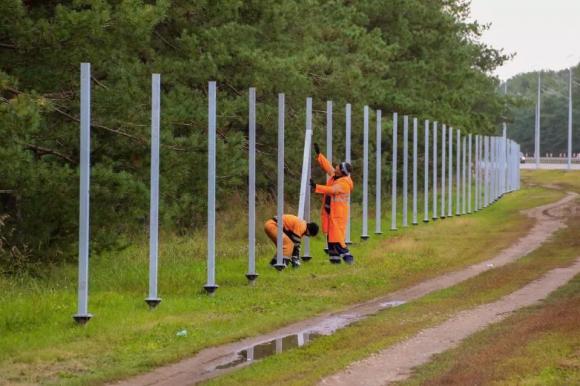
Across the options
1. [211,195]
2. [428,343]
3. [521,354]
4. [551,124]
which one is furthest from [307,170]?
[551,124]

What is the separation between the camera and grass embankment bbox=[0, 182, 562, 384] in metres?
12.5

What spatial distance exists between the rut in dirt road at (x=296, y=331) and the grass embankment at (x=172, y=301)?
21cm

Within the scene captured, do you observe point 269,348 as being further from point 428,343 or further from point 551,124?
point 551,124

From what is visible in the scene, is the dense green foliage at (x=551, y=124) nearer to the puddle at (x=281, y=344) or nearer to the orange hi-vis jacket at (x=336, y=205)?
the orange hi-vis jacket at (x=336, y=205)

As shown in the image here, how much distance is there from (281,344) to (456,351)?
217 cm

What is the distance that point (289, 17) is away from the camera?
105 feet

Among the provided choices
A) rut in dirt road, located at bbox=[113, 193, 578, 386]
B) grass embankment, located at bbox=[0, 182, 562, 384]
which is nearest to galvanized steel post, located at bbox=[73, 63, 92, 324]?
grass embankment, located at bbox=[0, 182, 562, 384]

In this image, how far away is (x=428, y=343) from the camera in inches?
517

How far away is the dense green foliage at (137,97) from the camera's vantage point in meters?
18.4

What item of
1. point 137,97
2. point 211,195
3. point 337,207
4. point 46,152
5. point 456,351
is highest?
point 137,97

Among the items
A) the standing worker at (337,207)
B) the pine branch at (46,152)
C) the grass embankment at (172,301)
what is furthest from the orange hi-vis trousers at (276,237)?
the pine branch at (46,152)

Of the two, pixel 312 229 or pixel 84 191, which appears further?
pixel 312 229

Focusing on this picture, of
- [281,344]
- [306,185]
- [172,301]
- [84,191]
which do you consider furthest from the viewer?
[306,185]

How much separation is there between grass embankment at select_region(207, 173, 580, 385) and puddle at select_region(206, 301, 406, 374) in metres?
0.24
